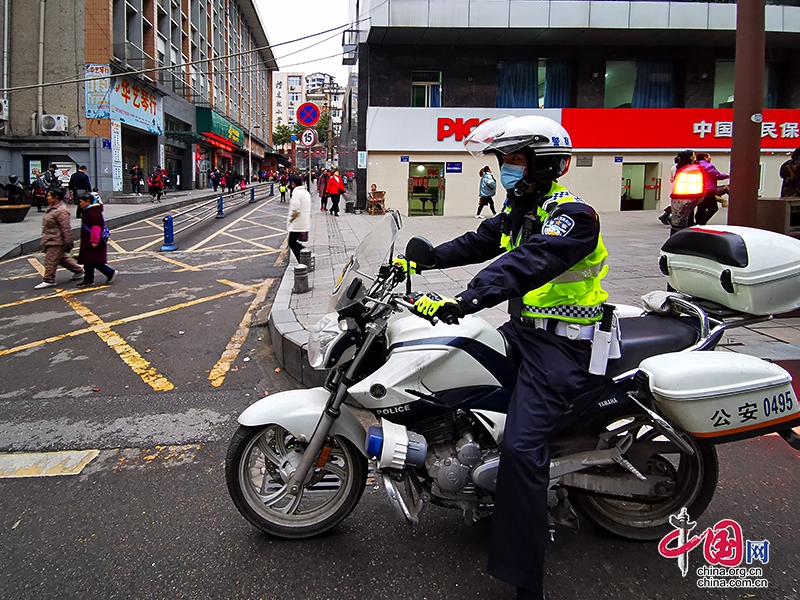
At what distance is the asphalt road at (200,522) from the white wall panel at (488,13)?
Answer: 16.1m

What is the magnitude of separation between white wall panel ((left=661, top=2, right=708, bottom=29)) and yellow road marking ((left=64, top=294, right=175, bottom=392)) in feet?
62.3

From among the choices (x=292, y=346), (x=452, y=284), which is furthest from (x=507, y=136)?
(x=452, y=284)

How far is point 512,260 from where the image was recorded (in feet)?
7.30

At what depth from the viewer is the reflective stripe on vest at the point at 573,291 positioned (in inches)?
95.0

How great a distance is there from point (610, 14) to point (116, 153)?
19.8 m

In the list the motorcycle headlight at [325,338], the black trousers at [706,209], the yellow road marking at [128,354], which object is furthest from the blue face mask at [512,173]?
the black trousers at [706,209]

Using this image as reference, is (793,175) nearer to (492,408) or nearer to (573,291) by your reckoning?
(573,291)

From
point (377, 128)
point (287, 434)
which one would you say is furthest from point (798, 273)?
point (377, 128)

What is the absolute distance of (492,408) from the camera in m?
2.46

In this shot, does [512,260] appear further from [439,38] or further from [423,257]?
[439,38]

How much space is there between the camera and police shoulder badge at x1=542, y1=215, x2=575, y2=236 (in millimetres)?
2252

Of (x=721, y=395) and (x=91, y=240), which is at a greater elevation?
(x=91, y=240)

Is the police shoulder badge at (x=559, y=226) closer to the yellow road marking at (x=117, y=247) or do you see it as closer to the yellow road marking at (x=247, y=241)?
the yellow road marking at (x=247, y=241)

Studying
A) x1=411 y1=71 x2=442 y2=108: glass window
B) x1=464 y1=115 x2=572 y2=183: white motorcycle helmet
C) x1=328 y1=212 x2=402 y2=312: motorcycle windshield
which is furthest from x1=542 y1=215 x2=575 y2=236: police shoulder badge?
x1=411 y1=71 x2=442 y2=108: glass window
